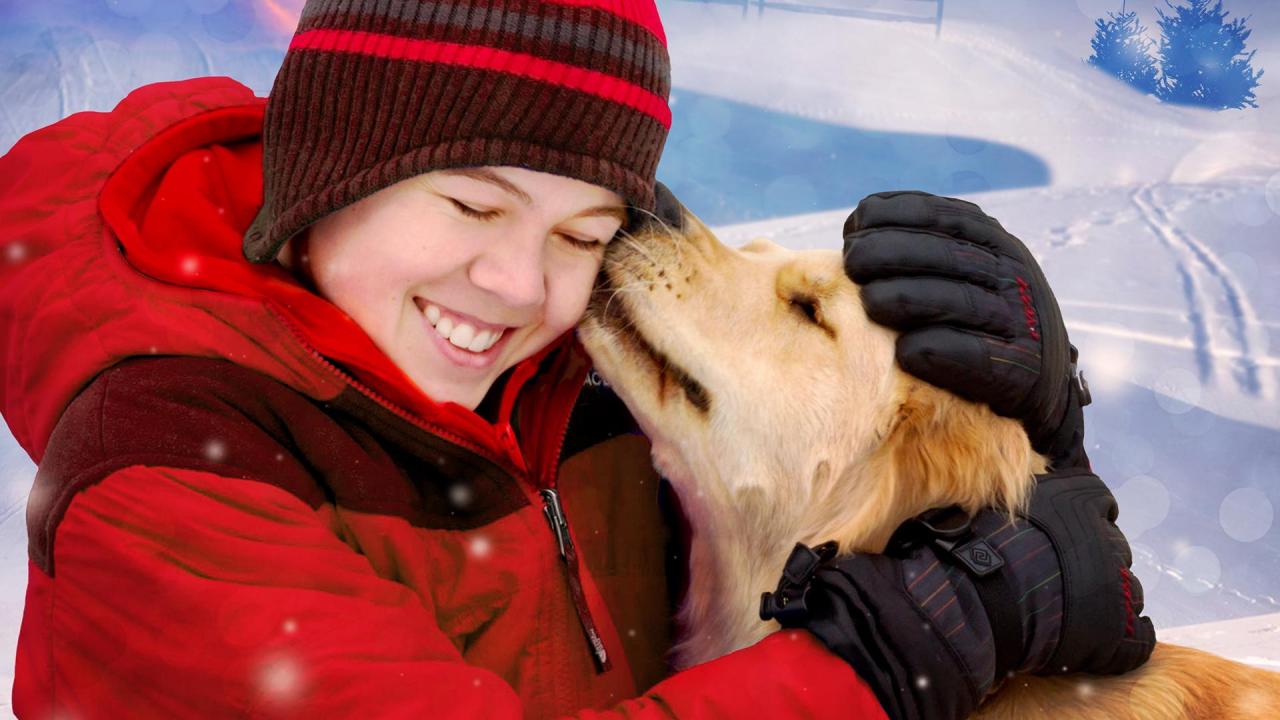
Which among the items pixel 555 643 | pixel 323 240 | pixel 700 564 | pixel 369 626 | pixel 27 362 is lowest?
pixel 700 564

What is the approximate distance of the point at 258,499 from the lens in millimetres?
1075

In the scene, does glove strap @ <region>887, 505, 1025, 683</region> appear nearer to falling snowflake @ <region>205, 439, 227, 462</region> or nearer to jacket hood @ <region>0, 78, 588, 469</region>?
jacket hood @ <region>0, 78, 588, 469</region>

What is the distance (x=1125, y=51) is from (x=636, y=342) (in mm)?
2211

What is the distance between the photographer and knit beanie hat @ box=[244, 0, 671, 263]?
1181 millimetres

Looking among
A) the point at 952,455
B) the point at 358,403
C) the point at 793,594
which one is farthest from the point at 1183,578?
the point at 358,403

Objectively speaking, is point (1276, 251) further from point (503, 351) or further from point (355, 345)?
point (355, 345)

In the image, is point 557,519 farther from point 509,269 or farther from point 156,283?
point 156,283

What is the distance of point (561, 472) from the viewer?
1560 millimetres

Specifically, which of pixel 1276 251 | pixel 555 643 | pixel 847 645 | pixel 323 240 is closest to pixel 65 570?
pixel 323 240

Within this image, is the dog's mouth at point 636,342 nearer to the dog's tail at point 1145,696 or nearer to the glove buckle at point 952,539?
the glove buckle at point 952,539

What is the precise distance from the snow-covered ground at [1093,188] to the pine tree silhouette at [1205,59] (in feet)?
0.20

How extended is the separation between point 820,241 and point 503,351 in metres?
1.75

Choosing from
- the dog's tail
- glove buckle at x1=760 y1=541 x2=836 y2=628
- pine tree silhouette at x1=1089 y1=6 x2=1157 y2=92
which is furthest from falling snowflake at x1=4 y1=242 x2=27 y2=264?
pine tree silhouette at x1=1089 y1=6 x2=1157 y2=92

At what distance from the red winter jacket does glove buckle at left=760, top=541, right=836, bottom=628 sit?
4 cm
